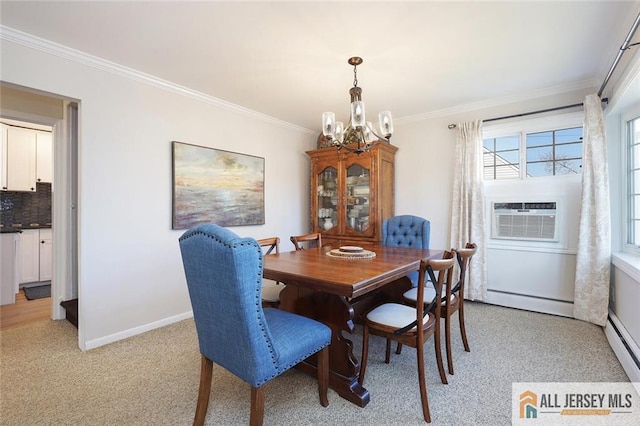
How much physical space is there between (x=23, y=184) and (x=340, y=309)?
520 centimetres

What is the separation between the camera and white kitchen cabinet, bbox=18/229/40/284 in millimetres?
4215

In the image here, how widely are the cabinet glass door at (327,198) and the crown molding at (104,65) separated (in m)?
1.32

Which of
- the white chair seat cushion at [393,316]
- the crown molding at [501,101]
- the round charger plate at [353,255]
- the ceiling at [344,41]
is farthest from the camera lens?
the crown molding at [501,101]

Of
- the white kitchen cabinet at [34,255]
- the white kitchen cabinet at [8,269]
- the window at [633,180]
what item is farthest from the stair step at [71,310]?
the window at [633,180]

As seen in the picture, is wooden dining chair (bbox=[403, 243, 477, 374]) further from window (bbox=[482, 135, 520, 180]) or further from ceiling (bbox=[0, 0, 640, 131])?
window (bbox=[482, 135, 520, 180])

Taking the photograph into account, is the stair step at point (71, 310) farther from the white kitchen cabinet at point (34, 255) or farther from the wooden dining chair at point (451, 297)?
the wooden dining chair at point (451, 297)

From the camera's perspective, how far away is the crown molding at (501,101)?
2908 mm

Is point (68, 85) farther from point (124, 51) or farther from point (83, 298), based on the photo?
point (83, 298)

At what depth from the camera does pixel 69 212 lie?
10.0ft

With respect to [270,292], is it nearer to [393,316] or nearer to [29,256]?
[393,316]

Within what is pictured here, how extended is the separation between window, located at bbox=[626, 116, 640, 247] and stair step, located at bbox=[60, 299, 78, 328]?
5.07 metres

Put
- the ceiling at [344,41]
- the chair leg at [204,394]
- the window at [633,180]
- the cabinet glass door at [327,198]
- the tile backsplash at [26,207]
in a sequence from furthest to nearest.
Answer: the tile backsplash at [26,207]
the cabinet glass door at [327,198]
the window at [633,180]
the ceiling at [344,41]
the chair leg at [204,394]

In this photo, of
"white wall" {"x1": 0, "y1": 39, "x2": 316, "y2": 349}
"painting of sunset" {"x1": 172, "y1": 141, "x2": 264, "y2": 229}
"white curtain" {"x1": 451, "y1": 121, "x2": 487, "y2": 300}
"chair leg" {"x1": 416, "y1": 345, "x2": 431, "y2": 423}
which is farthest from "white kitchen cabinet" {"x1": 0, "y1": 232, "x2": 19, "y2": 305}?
"white curtain" {"x1": 451, "y1": 121, "x2": 487, "y2": 300}

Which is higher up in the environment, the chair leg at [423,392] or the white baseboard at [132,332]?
the chair leg at [423,392]
